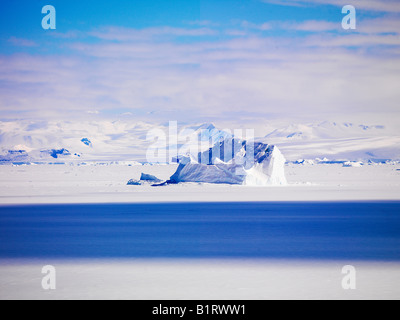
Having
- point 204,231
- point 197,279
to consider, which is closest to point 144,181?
point 204,231

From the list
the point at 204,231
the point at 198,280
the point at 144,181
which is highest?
the point at 144,181

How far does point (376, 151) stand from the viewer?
14762 cm

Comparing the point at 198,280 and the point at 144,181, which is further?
the point at 144,181

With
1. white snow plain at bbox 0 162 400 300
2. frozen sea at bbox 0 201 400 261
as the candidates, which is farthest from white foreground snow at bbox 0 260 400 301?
frozen sea at bbox 0 201 400 261

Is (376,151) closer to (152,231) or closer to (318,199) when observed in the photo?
(318,199)

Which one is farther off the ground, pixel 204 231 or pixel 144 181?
pixel 144 181

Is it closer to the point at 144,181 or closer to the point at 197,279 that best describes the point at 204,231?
the point at 197,279

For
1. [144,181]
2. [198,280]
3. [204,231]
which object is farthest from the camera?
[144,181]

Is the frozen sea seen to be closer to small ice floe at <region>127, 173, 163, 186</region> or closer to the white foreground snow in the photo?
the white foreground snow

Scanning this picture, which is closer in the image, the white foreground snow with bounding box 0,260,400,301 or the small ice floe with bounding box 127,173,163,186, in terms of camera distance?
the white foreground snow with bounding box 0,260,400,301

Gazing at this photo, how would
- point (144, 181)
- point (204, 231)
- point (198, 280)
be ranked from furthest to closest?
point (144, 181)
point (204, 231)
point (198, 280)

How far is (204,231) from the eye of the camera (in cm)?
1426

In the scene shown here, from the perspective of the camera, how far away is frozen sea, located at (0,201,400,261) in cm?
1110

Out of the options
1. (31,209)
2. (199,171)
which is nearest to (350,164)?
(199,171)
